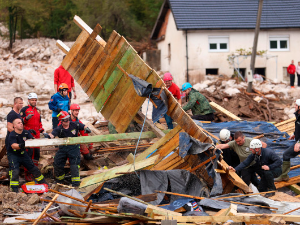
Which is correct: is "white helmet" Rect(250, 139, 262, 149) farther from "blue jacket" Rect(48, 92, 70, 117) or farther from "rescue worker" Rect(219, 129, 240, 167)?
"blue jacket" Rect(48, 92, 70, 117)

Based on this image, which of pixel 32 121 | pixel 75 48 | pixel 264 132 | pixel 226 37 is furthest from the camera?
pixel 226 37

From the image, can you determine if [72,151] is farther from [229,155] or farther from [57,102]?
[229,155]

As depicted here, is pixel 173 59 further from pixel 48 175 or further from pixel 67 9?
pixel 48 175

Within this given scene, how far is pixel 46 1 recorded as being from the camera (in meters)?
33.0

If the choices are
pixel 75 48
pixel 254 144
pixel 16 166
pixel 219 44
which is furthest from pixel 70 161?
pixel 219 44

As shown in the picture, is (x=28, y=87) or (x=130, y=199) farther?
(x=28, y=87)

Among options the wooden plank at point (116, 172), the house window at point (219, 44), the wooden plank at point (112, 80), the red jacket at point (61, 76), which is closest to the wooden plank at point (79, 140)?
the wooden plank at point (116, 172)

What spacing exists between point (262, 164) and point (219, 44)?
59.5 feet

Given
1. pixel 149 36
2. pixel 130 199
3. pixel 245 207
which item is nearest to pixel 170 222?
pixel 130 199

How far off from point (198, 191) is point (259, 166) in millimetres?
1499

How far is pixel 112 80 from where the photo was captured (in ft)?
26.8

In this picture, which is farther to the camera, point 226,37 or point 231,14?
point 231,14

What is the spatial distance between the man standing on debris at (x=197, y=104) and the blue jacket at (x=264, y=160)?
303 centimetres

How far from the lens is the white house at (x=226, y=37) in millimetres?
24234
